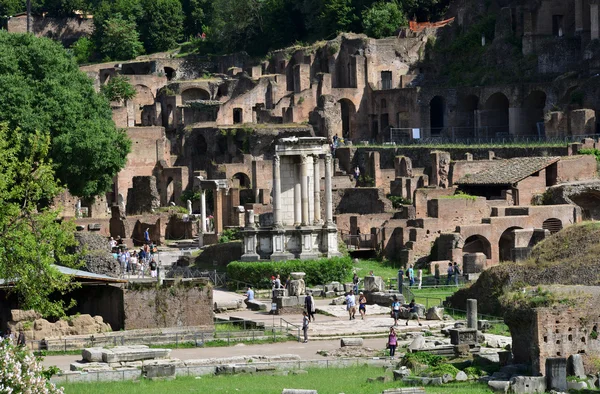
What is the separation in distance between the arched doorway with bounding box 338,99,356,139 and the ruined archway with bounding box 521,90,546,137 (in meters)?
13.1

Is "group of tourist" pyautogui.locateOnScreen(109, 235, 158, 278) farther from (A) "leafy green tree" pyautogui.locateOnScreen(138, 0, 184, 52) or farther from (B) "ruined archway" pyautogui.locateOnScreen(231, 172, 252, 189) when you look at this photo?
(A) "leafy green tree" pyautogui.locateOnScreen(138, 0, 184, 52)

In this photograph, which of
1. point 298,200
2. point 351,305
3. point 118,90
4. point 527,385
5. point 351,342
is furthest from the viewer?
point 118,90

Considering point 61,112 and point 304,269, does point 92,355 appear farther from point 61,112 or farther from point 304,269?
point 61,112

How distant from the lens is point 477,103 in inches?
3543

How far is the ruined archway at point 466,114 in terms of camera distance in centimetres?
8962

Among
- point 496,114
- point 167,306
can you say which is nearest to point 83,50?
point 496,114

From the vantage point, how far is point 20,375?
30.1 meters

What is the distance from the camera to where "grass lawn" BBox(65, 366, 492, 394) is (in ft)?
120

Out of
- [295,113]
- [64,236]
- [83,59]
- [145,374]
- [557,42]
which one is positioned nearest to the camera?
[145,374]

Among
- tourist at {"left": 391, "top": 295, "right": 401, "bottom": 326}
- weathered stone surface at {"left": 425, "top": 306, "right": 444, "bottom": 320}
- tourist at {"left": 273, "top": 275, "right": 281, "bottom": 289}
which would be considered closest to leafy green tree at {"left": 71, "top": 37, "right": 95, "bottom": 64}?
tourist at {"left": 273, "top": 275, "right": 281, "bottom": 289}

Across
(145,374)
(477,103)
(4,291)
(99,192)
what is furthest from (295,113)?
(145,374)

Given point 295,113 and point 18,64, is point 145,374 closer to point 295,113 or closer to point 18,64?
point 18,64

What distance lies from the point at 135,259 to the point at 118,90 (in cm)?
3904

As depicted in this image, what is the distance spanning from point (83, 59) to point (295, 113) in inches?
1095
